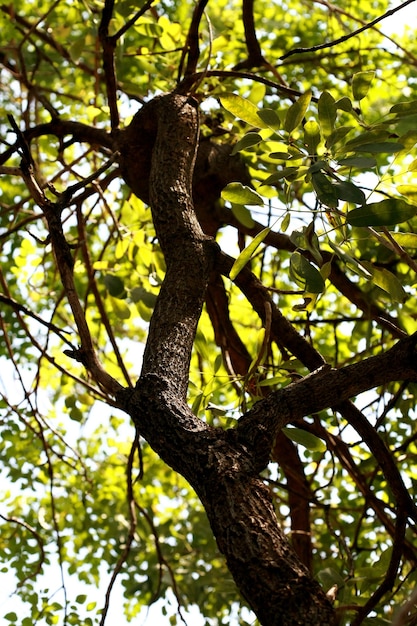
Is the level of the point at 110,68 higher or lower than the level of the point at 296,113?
higher

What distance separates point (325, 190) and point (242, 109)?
241 mm

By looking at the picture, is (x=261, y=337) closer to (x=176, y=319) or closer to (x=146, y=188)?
(x=176, y=319)

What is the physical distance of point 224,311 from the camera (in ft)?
5.01

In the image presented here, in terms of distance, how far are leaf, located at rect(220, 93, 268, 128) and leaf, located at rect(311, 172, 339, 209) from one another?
20 cm


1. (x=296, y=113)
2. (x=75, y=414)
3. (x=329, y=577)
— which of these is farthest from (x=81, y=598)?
(x=296, y=113)

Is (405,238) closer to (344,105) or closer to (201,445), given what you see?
(344,105)

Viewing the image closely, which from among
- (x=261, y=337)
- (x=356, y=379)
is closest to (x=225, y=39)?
(x=261, y=337)

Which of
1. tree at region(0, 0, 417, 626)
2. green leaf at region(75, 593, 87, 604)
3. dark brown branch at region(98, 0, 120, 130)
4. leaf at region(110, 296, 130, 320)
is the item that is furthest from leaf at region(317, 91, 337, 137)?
green leaf at region(75, 593, 87, 604)

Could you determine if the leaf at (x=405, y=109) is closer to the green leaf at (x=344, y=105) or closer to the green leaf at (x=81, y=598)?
the green leaf at (x=344, y=105)

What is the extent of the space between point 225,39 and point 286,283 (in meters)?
1.07

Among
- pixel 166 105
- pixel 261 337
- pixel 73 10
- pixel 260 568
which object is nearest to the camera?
pixel 260 568

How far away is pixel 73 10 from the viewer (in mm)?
2035

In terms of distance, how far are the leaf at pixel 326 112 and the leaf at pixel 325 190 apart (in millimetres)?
127

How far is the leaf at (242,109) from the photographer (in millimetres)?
984
